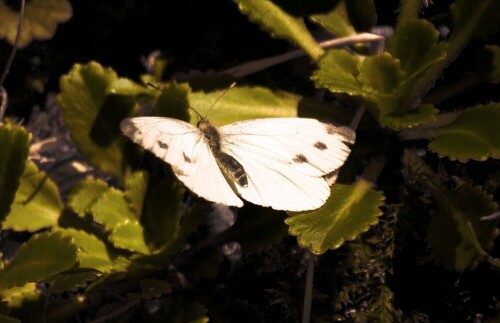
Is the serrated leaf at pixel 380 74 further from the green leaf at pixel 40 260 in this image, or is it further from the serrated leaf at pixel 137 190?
the green leaf at pixel 40 260

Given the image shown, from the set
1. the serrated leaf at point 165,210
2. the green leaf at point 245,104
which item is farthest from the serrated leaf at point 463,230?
the serrated leaf at point 165,210

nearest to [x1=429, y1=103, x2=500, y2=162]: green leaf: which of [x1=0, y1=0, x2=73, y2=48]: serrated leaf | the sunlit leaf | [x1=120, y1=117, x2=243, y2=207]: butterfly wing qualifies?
the sunlit leaf

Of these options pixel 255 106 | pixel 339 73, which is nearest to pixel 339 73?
pixel 339 73

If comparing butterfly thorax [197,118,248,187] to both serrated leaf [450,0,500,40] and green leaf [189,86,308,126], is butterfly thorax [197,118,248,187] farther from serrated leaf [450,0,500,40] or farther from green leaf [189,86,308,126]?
serrated leaf [450,0,500,40]

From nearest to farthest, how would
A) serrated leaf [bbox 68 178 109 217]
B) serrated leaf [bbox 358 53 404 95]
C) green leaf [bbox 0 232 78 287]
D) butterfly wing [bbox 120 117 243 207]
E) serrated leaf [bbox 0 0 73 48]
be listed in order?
butterfly wing [bbox 120 117 243 207] → green leaf [bbox 0 232 78 287] → serrated leaf [bbox 358 53 404 95] → serrated leaf [bbox 68 178 109 217] → serrated leaf [bbox 0 0 73 48]

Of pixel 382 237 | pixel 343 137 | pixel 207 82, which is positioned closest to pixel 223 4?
pixel 207 82

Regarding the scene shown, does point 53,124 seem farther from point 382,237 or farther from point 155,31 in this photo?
point 382,237
